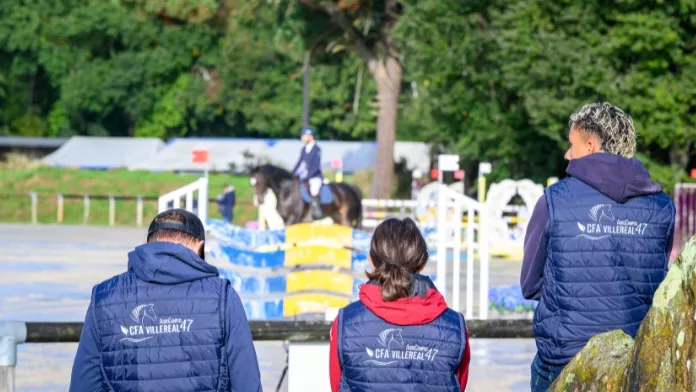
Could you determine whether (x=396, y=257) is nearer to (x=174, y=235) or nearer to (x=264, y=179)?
(x=174, y=235)

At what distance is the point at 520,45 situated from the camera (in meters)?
32.5

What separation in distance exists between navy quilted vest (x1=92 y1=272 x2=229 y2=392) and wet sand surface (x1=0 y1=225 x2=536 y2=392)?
5.48 meters

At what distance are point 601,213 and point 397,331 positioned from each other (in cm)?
122

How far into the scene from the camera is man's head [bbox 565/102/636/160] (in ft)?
17.7

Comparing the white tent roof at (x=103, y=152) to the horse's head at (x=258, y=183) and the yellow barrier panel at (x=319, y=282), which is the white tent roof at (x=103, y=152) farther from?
the yellow barrier panel at (x=319, y=282)

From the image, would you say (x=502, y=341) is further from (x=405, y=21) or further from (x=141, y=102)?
(x=141, y=102)

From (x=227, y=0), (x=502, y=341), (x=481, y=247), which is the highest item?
(x=227, y=0)

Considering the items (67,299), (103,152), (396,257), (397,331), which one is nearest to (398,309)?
(397,331)

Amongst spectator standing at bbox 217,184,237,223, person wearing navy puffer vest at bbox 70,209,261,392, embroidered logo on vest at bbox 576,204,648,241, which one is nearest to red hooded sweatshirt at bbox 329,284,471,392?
person wearing navy puffer vest at bbox 70,209,261,392

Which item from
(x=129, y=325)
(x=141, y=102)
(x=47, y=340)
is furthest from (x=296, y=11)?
(x=129, y=325)

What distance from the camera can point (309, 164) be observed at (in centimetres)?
2734

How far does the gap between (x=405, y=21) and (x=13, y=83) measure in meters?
45.3

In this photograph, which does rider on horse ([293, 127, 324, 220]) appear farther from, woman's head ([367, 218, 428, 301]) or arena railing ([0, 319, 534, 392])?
woman's head ([367, 218, 428, 301])

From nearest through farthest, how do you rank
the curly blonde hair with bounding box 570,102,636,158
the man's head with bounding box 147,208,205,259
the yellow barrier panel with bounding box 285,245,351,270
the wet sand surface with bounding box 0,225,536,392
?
the man's head with bounding box 147,208,205,259, the curly blonde hair with bounding box 570,102,636,158, the wet sand surface with bounding box 0,225,536,392, the yellow barrier panel with bounding box 285,245,351,270
